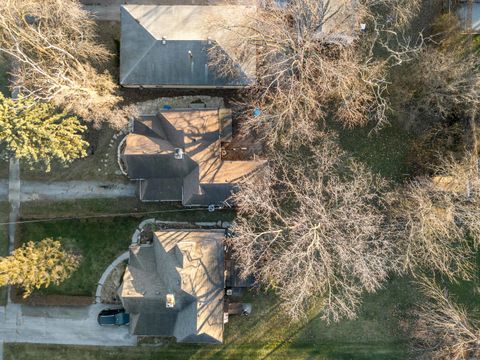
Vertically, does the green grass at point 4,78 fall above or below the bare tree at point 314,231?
above

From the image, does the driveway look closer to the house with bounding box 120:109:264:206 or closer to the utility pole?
the house with bounding box 120:109:264:206

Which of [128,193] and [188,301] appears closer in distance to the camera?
[188,301]

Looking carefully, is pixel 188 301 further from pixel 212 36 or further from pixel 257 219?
pixel 212 36

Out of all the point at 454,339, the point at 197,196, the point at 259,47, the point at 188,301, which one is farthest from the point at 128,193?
the point at 454,339

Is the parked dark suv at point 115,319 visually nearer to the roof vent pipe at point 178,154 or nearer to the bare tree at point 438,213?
the roof vent pipe at point 178,154

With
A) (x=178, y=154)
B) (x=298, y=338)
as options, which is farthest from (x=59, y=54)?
(x=298, y=338)

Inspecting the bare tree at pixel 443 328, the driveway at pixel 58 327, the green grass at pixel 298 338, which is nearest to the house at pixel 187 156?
the green grass at pixel 298 338

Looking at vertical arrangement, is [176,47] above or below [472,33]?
below
